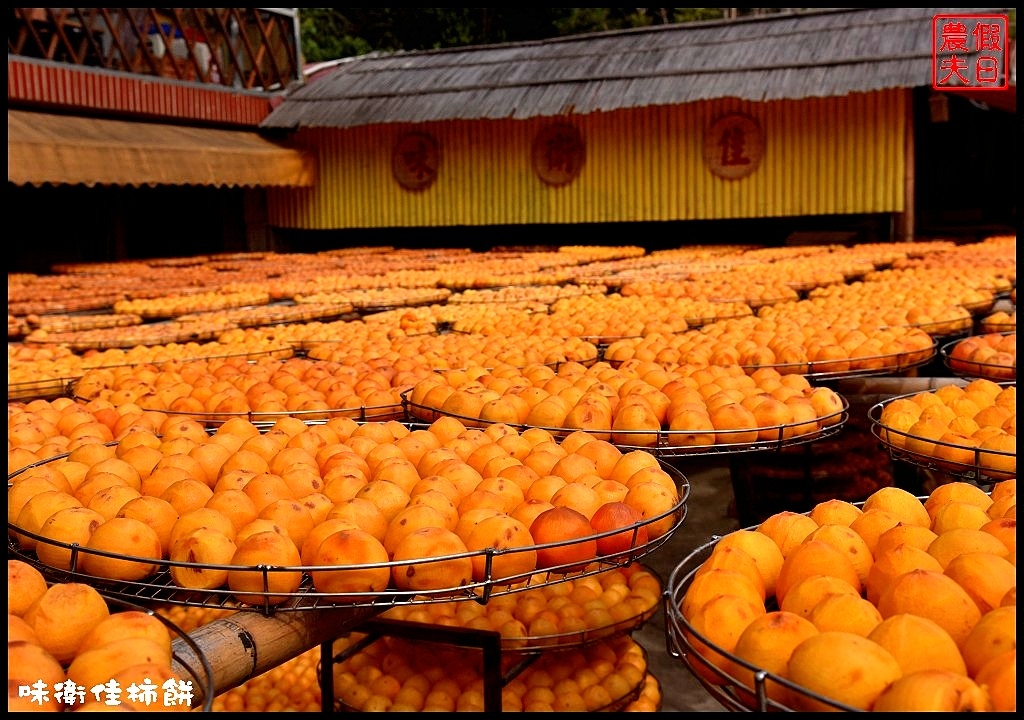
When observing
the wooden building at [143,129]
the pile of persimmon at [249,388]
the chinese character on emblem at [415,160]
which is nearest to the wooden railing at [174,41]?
the wooden building at [143,129]

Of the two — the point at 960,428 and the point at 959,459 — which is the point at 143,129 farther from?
the point at 959,459

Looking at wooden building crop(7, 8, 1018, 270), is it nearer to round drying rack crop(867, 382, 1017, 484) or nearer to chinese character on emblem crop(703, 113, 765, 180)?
chinese character on emblem crop(703, 113, 765, 180)

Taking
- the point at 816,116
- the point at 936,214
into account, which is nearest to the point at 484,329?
the point at 816,116

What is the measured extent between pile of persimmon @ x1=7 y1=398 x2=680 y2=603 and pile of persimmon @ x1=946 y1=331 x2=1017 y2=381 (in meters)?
2.59

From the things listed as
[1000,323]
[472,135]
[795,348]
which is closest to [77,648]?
[795,348]

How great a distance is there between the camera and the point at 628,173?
57.9 feet

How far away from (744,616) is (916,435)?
1890mm

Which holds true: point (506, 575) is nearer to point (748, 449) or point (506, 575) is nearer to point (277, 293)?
point (748, 449)

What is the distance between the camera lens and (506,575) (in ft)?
7.72

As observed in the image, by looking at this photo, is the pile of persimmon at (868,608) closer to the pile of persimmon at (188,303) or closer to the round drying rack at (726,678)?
the round drying rack at (726,678)

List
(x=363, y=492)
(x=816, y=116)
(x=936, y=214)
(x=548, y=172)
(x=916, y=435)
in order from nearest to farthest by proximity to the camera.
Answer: (x=363, y=492) < (x=916, y=435) < (x=816, y=116) < (x=548, y=172) < (x=936, y=214)

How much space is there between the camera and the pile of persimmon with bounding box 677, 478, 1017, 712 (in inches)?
62.7

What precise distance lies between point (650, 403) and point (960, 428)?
1161mm

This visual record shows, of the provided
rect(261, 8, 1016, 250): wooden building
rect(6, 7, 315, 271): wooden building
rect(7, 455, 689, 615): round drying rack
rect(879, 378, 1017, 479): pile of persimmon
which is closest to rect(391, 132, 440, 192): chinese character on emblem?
rect(261, 8, 1016, 250): wooden building
